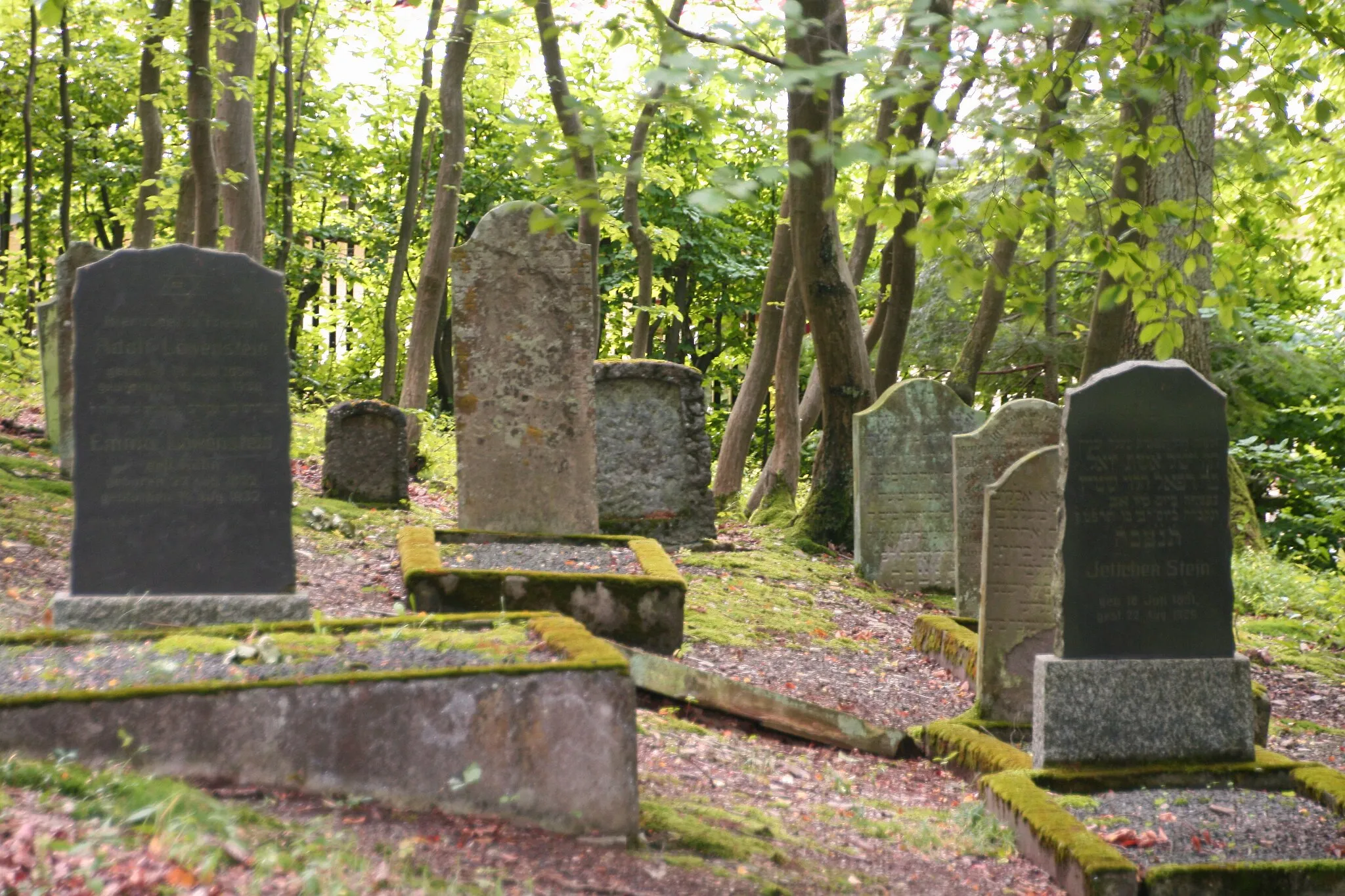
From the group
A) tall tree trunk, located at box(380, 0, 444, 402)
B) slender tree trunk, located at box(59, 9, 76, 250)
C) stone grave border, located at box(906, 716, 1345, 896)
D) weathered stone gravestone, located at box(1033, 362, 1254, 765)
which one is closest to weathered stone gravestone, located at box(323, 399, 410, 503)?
slender tree trunk, located at box(59, 9, 76, 250)

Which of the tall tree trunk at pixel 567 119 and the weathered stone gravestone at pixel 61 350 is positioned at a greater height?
the tall tree trunk at pixel 567 119

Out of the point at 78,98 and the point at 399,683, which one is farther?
the point at 78,98

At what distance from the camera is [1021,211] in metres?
5.75

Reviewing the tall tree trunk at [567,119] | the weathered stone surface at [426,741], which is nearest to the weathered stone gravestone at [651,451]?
the tall tree trunk at [567,119]

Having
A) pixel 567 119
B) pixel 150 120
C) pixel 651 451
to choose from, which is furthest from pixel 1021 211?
pixel 150 120

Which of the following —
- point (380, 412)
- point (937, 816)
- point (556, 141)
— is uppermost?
point (556, 141)

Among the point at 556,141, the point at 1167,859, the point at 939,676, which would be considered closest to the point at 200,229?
the point at 556,141

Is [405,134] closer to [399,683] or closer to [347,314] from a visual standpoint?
[347,314]

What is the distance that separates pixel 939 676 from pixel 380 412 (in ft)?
19.8

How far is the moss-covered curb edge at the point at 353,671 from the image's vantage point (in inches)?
144

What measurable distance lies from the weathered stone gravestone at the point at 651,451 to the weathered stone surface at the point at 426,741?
747cm

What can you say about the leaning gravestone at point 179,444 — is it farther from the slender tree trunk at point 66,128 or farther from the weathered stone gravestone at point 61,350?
the slender tree trunk at point 66,128

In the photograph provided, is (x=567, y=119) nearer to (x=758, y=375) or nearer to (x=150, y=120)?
(x=758, y=375)

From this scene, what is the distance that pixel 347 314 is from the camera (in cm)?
2948
